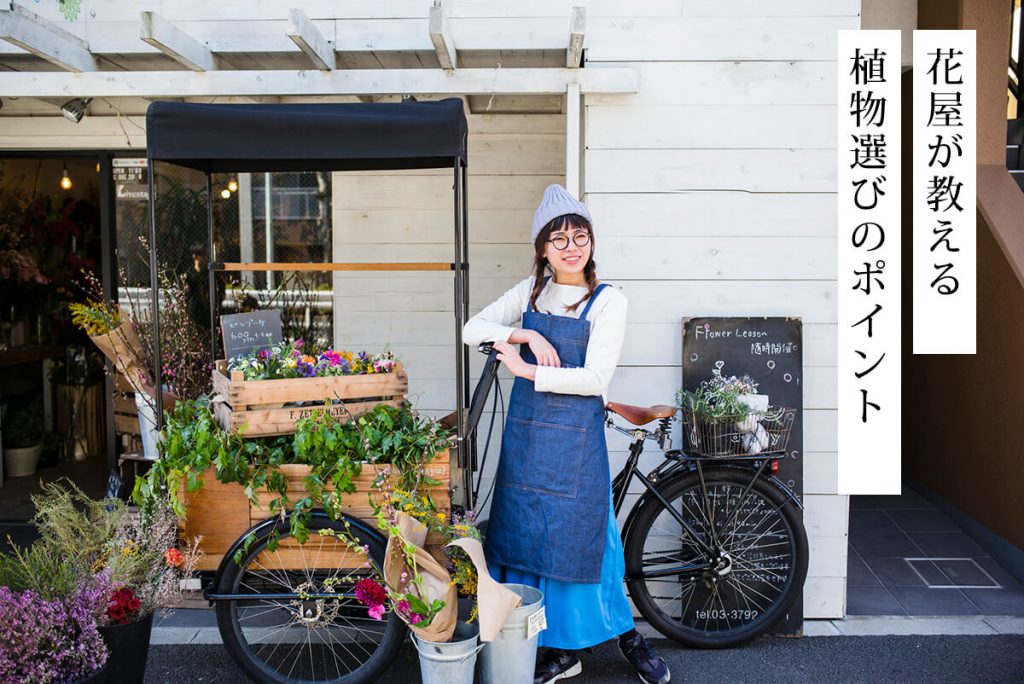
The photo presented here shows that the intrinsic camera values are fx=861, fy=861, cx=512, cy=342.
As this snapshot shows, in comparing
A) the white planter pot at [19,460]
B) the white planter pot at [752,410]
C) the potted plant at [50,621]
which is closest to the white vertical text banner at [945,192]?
the white planter pot at [752,410]

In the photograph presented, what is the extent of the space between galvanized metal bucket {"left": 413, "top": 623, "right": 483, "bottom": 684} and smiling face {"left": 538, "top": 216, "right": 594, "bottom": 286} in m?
1.50

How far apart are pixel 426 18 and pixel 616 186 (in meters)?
1.28

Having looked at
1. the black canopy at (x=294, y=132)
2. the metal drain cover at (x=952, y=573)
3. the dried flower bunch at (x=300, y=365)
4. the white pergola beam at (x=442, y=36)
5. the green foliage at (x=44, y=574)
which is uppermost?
the white pergola beam at (x=442, y=36)

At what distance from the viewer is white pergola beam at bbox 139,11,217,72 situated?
3625 millimetres

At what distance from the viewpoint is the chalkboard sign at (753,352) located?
4.17m

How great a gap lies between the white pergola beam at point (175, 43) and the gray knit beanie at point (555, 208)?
1808 millimetres

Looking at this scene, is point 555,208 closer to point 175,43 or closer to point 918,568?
point 175,43

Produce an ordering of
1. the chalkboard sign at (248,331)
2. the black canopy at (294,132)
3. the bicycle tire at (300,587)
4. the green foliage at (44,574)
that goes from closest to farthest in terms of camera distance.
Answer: the green foliage at (44,574), the black canopy at (294,132), the bicycle tire at (300,587), the chalkboard sign at (248,331)

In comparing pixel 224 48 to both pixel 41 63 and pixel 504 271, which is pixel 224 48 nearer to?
pixel 41 63

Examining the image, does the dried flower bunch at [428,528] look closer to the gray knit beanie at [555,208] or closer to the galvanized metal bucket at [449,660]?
the galvanized metal bucket at [449,660]

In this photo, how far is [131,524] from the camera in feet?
11.6

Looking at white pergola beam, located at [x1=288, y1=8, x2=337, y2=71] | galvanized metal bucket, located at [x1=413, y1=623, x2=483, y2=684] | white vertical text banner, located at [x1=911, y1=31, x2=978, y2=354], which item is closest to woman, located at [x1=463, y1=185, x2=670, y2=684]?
galvanized metal bucket, located at [x1=413, y1=623, x2=483, y2=684]

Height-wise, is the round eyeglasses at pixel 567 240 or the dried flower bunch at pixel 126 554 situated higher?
the round eyeglasses at pixel 567 240

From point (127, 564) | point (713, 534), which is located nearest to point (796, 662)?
point (713, 534)
